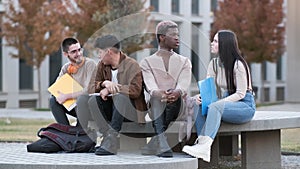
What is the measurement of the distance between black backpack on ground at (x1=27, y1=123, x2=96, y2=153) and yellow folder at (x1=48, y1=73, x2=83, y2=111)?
0.36m

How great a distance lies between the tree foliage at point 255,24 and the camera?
35500 mm

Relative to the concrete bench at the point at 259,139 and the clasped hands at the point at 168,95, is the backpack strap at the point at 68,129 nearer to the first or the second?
the concrete bench at the point at 259,139

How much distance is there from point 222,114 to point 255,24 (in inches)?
1091

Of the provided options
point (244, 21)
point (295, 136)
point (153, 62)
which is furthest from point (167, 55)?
point (244, 21)

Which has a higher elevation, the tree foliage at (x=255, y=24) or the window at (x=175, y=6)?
the window at (x=175, y=6)

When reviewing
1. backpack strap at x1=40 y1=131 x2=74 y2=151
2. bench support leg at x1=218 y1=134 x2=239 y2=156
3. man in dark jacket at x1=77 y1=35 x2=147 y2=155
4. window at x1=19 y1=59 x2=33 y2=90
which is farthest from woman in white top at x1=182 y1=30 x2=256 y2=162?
window at x1=19 y1=59 x2=33 y2=90

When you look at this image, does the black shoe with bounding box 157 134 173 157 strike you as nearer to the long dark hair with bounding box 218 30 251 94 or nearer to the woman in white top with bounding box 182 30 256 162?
the woman in white top with bounding box 182 30 256 162

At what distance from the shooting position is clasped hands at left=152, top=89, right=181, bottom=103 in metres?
7.92

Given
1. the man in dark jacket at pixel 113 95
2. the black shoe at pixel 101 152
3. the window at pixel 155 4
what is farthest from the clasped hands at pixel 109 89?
the window at pixel 155 4

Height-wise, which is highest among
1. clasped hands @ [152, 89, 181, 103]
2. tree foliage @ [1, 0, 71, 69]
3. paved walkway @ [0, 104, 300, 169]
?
tree foliage @ [1, 0, 71, 69]

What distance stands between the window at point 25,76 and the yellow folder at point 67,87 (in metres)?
24.7

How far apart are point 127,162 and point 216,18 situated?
100ft

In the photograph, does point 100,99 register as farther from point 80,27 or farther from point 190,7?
point 190,7

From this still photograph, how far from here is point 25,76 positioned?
33.6 meters
